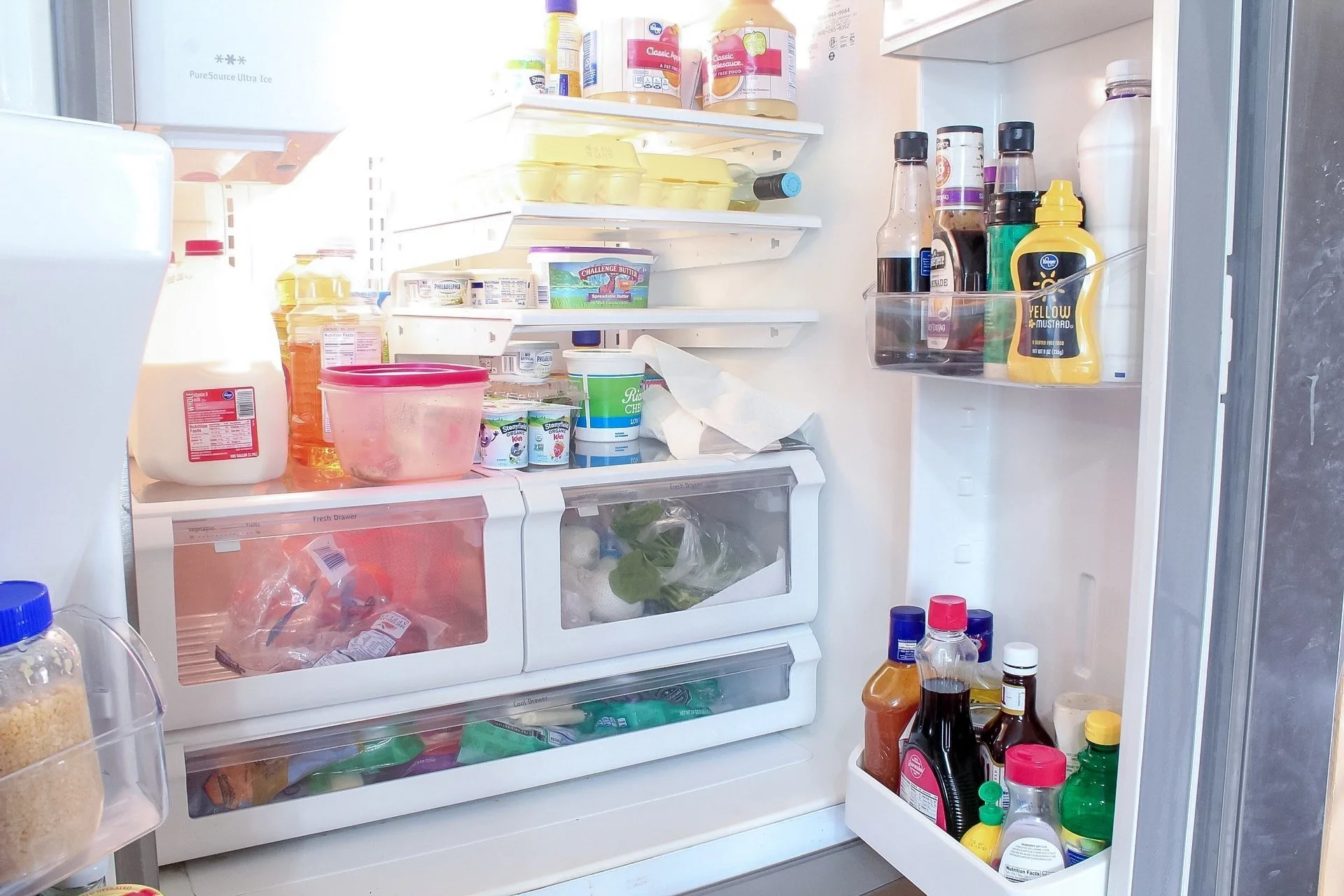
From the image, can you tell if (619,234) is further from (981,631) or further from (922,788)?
(922,788)

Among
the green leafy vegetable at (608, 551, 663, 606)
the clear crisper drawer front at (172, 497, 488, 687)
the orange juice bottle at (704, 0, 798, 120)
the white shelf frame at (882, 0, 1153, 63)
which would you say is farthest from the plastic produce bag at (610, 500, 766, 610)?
the white shelf frame at (882, 0, 1153, 63)

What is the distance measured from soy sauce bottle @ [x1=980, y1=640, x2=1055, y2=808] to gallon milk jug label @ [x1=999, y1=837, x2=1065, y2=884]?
0.08 metres

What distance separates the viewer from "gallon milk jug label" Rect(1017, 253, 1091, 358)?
95 cm

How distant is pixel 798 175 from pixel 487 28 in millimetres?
623

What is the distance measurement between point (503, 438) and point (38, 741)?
87cm

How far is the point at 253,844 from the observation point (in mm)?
1209

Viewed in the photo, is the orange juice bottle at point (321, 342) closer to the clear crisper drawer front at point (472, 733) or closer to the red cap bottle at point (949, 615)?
the clear crisper drawer front at point (472, 733)

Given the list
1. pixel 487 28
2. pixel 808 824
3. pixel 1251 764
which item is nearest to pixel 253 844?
pixel 808 824

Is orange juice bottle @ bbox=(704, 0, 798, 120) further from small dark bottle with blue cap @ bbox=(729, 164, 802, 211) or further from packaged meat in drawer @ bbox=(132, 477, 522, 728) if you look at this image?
packaged meat in drawer @ bbox=(132, 477, 522, 728)

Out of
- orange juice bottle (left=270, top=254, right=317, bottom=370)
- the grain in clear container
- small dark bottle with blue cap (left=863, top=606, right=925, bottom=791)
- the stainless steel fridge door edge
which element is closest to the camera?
the grain in clear container

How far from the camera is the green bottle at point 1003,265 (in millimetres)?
1019

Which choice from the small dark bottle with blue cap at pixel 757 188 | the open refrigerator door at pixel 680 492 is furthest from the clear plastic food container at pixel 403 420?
the small dark bottle with blue cap at pixel 757 188

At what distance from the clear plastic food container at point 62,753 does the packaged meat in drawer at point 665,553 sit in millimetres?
686

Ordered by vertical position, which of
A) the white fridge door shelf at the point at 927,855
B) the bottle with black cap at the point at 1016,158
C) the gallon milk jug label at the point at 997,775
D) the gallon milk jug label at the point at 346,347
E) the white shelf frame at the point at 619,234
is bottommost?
the white fridge door shelf at the point at 927,855
